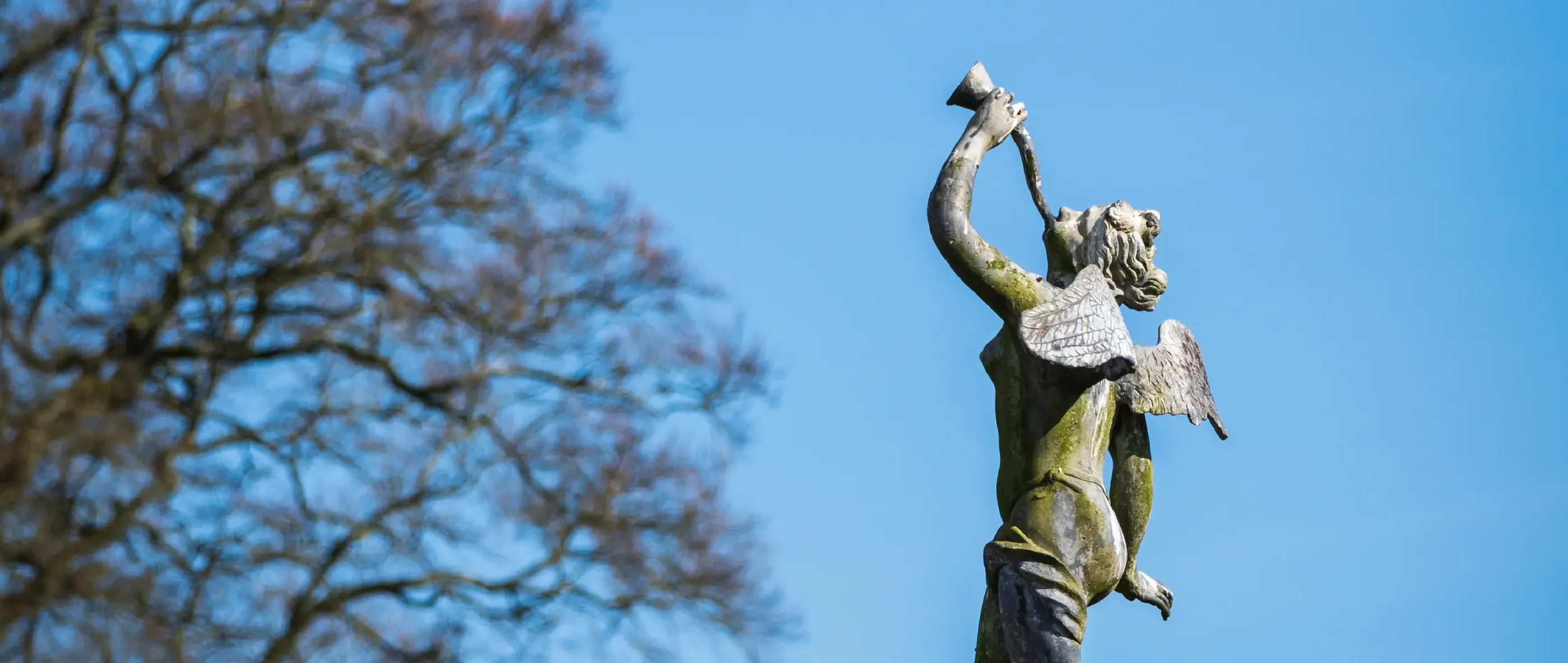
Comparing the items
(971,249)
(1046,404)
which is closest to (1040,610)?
(1046,404)

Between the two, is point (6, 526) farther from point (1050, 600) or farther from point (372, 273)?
point (1050, 600)

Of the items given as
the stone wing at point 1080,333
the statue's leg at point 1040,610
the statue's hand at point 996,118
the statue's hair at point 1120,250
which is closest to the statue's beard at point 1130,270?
the statue's hair at point 1120,250

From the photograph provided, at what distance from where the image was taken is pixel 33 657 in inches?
332

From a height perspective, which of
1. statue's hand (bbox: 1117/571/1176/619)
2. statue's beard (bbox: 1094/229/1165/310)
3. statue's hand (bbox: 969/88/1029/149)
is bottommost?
statue's hand (bbox: 1117/571/1176/619)

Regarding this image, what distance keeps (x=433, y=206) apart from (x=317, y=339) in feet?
3.09

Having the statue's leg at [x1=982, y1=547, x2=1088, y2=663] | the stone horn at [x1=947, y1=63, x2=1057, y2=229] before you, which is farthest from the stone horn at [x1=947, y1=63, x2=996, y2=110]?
the statue's leg at [x1=982, y1=547, x2=1088, y2=663]

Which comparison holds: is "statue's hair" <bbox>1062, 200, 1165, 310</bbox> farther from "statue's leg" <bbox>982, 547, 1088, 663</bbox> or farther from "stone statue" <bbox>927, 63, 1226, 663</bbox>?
"statue's leg" <bbox>982, 547, 1088, 663</bbox>

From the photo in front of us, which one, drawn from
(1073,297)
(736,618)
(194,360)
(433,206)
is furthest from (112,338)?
(1073,297)

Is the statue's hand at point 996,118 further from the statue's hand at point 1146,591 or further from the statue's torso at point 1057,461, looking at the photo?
the statue's hand at point 1146,591

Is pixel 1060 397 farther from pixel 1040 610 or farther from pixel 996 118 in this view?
pixel 996 118

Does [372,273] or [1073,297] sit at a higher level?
[372,273]

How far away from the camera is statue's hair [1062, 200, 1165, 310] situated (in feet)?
21.3

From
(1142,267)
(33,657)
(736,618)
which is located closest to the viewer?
(1142,267)

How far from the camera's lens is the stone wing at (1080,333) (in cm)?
611
